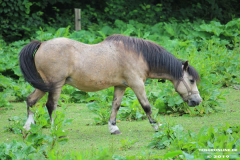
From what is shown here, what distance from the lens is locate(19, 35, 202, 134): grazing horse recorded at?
5.27 m

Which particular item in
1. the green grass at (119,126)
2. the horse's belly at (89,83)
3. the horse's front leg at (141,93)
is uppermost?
the horse's belly at (89,83)

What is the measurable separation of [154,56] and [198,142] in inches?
88.5

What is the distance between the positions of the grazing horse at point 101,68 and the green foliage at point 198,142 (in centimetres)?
118

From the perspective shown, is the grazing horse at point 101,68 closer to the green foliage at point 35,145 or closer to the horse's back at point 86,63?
the horse's back at point 86,63

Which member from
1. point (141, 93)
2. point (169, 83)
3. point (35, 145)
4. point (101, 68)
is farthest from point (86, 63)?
point (169, 83)

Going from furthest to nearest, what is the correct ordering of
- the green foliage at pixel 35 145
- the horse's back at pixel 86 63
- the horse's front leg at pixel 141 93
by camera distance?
the horse's front leg at pixel 141 93 → the horse's back at pixel 86 63 → the green foliage at pixel 35 145

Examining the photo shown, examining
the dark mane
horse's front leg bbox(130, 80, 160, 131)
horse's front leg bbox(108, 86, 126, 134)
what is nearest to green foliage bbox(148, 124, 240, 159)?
horse's front leg bbox(130, 80, 160, 131)

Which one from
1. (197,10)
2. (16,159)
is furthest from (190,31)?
(16,159)

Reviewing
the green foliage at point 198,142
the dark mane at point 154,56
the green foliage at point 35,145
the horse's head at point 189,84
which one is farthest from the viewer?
the horse's head at point 189,84

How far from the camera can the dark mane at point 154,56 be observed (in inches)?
228

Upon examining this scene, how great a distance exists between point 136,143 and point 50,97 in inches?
59.6

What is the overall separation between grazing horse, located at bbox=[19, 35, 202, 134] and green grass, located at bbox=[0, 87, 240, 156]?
0.93 ft

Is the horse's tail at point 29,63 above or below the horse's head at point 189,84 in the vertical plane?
above

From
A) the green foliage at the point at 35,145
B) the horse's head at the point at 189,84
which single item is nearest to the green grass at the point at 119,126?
the green foliage at the point at 35,145
